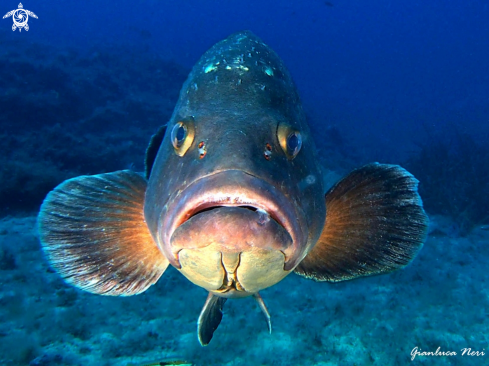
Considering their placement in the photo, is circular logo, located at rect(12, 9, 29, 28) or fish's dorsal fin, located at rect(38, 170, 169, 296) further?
circular logo, located at rect(12, 9, 29, 28)

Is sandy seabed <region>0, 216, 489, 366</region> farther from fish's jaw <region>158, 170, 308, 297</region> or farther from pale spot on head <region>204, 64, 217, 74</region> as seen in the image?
pale spot on head <region>204, 64, 217, 74</region>

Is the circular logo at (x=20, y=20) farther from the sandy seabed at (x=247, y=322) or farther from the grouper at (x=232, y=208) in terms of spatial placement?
the grouper at (x=232, y=208)

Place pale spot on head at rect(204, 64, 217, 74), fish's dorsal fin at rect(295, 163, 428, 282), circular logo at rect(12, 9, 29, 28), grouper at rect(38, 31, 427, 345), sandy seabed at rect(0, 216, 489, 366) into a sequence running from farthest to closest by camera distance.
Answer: circular logo at rect(12, 9, 29, 28), sandy seabed at rect(0, 216, 489, 366), fish's dorsal fin at rect(295, 163, 428, 282), pale spot on head at rect(204, 64, 217, 74), grouper at rect(38, 31, 427, 345)

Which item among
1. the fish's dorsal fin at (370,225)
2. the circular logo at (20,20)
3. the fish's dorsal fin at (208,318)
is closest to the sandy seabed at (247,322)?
the fish's dorsal fin at (208,318)

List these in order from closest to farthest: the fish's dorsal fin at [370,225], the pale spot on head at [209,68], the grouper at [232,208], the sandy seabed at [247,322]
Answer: the grouper at [232,208] → the pale spot on head at [209,68] → the fish's dorsal fin at [370,225] → the sandy seabed at [247,322]

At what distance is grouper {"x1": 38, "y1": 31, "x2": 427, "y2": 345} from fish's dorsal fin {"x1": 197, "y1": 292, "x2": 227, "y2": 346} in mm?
12

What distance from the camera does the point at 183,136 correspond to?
2.41 metres

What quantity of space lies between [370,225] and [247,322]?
13.8ft

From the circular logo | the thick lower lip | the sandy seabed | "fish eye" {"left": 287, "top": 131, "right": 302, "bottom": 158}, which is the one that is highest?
the circular logo

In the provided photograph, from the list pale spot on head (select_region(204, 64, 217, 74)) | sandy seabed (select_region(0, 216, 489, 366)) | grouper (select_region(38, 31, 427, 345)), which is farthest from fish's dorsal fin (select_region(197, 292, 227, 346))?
sandy seabed (select_region(0, 216, 489, 366))

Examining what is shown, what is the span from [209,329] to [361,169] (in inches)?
93.6

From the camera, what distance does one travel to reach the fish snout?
5.62 ft

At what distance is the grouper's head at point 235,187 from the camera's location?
1790 millimetres

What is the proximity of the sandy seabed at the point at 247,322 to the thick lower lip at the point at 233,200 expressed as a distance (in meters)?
4.42
